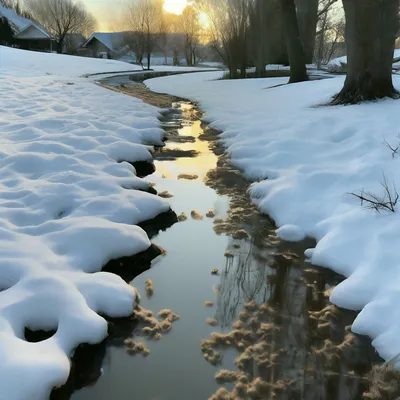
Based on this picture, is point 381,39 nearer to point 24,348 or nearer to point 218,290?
point 218,290

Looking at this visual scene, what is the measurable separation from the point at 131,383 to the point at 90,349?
1.00 ft

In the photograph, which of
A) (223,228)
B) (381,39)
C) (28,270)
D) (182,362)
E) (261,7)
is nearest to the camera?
(182,362)

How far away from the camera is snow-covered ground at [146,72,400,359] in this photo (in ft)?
7.83

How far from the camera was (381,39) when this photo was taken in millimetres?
6453

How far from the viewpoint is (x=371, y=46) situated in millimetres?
6488

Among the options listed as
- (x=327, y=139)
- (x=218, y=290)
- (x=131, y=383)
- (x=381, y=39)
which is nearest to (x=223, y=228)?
(x=218, y=290)

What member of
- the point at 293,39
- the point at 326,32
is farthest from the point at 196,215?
the point at 326,32

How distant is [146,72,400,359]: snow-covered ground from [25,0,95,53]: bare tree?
4336cm

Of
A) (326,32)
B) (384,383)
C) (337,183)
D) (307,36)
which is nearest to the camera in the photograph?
(384,383)

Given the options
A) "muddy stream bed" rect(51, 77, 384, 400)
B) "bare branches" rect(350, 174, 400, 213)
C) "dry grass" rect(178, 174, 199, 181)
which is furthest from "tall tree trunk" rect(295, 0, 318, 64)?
"muddy stream bed" rect(51, 77, 384, 400)

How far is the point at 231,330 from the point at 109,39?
5776cm

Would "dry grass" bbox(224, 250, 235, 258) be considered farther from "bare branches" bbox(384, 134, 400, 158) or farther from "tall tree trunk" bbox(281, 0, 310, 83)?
"tall tree trunk" bbox(281, 0, 310, 83)

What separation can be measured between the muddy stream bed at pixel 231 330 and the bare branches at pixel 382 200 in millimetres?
552

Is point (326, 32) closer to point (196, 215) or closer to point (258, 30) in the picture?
point (258, 30)
